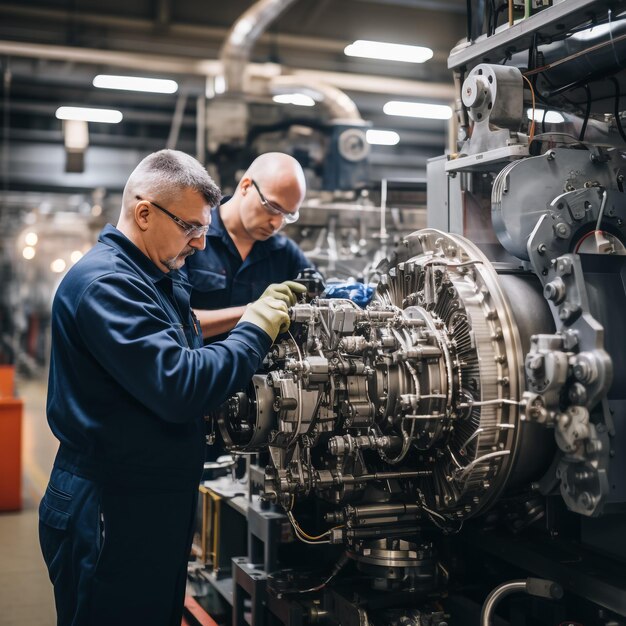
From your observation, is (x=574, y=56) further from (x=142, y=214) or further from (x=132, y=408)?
(x=132, y=408)

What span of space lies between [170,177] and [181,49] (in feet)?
19.0

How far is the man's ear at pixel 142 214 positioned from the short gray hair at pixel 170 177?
0.04 metres

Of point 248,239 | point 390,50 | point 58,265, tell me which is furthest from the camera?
point 58,265

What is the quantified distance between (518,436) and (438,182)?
885 mm

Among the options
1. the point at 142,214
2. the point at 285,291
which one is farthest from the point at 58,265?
the point at 142,214

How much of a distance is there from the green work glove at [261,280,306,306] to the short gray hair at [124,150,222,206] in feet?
0.95

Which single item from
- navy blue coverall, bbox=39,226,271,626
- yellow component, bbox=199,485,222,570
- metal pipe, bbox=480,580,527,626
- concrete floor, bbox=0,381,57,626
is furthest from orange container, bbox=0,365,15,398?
metal pipe, bbox=480,580,527,626

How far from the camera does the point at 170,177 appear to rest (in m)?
1.75

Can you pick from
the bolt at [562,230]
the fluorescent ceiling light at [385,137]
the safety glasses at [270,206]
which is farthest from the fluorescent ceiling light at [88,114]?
the bolt at [562,230]

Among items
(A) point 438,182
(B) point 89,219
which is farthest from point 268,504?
(B) point 89,219

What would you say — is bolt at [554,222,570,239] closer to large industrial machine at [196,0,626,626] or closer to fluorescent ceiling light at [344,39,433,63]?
large industrial machine at [196,0,626,626]

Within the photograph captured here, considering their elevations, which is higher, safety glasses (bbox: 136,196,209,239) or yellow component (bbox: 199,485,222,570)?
safety glasses (bbox: 136,196,209,239)

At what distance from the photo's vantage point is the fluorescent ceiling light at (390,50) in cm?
660

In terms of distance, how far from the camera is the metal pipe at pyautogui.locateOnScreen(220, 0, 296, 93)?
557cm
